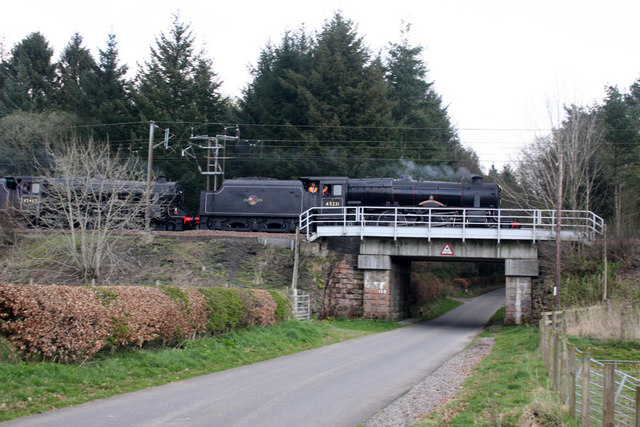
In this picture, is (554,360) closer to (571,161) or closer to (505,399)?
(505,399)

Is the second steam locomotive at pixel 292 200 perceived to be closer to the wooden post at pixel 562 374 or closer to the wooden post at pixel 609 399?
the wooden post at pixel 562 374

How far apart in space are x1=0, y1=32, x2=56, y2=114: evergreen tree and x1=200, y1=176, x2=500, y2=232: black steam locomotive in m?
32.0

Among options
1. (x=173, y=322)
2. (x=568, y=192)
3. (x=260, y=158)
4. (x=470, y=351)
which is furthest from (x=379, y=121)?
(x=173, y=322)

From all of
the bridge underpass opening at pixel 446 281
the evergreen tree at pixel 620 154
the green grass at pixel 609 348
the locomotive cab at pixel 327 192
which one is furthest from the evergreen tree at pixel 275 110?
the green grass at pixel 609 348

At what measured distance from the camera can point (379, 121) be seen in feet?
158

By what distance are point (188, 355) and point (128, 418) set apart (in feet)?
15.8

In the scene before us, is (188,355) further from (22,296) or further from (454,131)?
(454,131)

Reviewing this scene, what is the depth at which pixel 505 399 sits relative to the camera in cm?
937

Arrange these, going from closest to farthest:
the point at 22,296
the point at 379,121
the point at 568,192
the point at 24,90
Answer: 1. the point at 22,296
2. the point at 568,192
3. the point at 379,121
4. the point at 24,90

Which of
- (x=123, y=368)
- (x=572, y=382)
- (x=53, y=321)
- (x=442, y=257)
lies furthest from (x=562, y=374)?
(x=442, y=257)

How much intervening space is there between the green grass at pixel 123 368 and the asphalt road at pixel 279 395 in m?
0.40

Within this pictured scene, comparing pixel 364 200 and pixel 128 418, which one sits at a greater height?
pixel 364 200

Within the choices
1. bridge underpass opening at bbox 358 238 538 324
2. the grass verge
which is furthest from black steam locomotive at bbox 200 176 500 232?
the grass verge

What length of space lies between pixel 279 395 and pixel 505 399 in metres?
3.92
